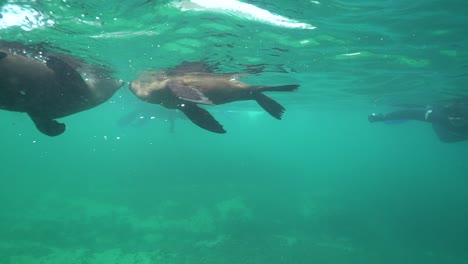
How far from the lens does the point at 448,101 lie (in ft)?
85.1

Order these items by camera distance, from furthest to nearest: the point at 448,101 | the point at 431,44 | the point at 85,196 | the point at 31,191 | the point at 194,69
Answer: the point at 31,191 → the point at 85,196 → the point at 448,101 → the point at 194,69 → the point at 431,44

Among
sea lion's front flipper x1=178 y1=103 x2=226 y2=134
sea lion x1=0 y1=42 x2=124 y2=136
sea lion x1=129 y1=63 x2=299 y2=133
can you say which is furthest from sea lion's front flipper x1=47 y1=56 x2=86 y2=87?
sea lion's front flipper x1=178 y1=103 x2=226 y2=134

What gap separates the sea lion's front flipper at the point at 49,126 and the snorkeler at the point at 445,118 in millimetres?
17403

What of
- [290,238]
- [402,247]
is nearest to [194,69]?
[290,238]

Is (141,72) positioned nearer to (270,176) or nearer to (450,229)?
(450,229)

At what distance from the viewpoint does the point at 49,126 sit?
239 inches

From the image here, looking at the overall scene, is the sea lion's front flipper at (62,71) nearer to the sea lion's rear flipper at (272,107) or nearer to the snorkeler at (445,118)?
the sea lion's rear flipper at (272,107)

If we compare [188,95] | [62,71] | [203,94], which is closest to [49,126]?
[62,71]

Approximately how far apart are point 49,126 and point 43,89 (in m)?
0.83

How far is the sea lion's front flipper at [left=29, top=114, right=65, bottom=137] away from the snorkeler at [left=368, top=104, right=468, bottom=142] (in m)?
17.4

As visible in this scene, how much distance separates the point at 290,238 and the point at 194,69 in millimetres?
10638

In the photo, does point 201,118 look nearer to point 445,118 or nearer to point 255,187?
point 445,118

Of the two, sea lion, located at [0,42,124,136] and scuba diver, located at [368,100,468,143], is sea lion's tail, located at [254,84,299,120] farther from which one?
scuba diver, located at [368,100,468,143]

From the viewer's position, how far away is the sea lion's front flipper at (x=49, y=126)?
19.8 ft
